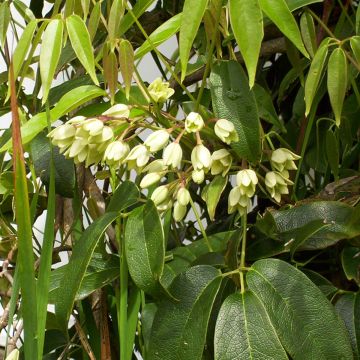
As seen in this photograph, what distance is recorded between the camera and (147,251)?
56 cm

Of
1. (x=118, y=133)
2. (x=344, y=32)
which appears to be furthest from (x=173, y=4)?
(x=118, y=133)

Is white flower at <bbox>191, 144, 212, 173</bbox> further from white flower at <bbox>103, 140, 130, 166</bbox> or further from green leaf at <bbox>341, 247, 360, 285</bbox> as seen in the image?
green leaf at <bbox>341, 247, 360, 285</bbox>

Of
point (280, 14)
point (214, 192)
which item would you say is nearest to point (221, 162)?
point (214, 192)

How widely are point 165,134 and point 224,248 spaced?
0.16 metres

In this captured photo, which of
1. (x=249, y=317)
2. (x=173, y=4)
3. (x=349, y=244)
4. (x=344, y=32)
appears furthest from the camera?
(x=173, y=4)

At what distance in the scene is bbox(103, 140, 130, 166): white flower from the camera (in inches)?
20.7

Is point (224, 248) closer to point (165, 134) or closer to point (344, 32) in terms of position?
point (165, 134)

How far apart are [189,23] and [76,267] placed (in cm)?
22

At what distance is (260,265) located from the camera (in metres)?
0.55

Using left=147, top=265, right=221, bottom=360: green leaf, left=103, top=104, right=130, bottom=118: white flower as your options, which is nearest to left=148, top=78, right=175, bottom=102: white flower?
left=103, top=104, right=130, bottom=118: white flower

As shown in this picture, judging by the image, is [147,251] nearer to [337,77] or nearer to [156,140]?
[156,140]

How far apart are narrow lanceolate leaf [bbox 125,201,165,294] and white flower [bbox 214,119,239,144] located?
0.08 metres

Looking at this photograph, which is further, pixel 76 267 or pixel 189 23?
pixel 76 267

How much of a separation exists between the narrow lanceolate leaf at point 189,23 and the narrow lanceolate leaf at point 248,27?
0.07 feet
